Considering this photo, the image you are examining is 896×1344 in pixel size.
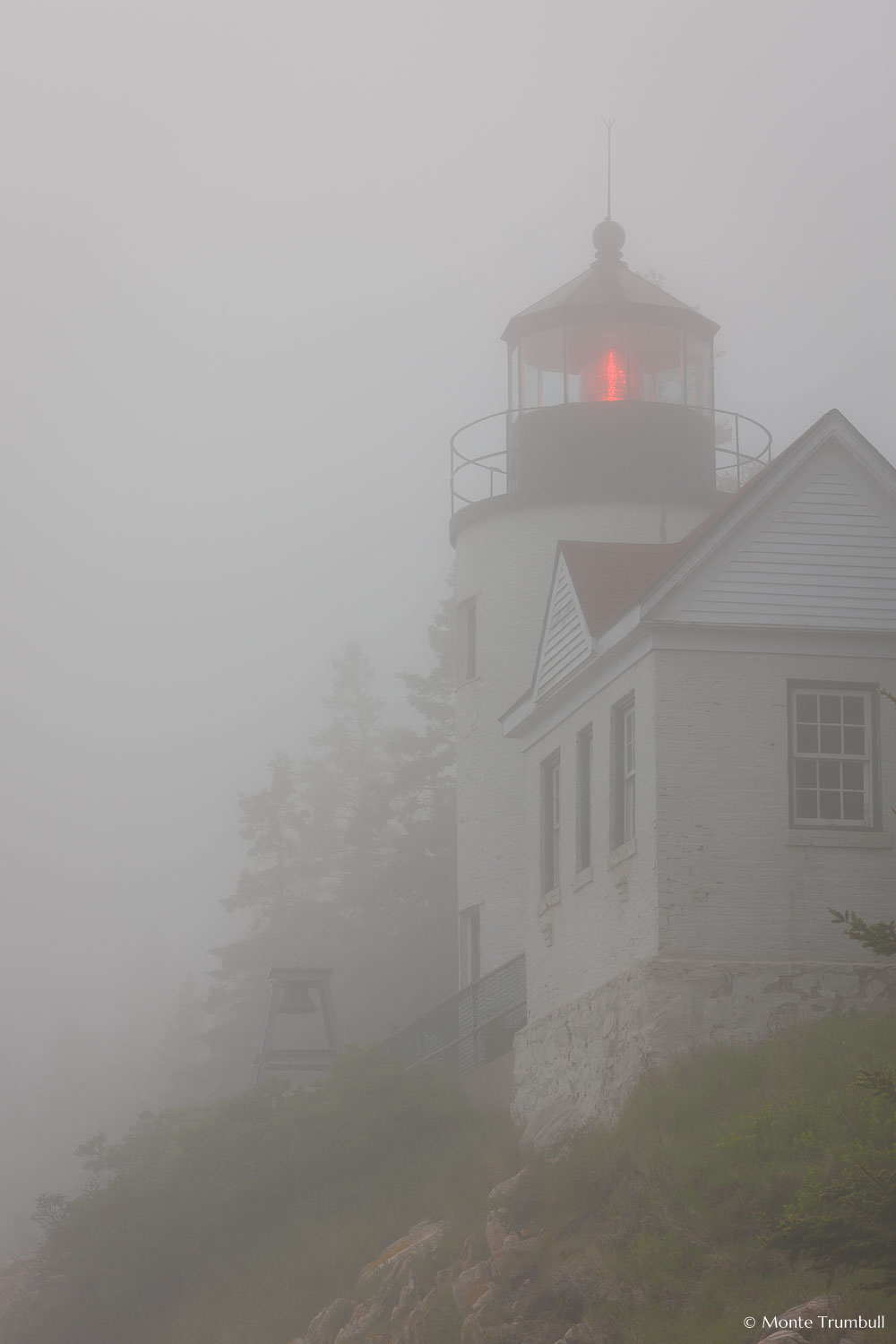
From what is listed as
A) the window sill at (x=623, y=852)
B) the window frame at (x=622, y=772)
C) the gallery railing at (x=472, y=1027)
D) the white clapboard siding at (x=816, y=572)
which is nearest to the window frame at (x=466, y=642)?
the gallery railing at (x=472, y=1027)

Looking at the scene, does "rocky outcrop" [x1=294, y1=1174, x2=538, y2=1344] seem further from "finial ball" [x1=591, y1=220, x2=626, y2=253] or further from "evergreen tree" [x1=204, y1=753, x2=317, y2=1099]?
"evergreen tree" [x1=204, y1=753, x2=317, y2=1099]

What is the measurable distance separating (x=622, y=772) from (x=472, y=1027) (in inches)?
366

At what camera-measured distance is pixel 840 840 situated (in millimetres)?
18578

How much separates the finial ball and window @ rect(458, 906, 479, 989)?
11.4 m

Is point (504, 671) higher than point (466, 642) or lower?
lower

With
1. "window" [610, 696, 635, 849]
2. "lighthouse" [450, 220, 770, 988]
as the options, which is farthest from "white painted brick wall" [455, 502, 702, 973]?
"window" [610, 696, 635, 849]

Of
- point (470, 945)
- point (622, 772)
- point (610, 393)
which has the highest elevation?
point (610, 393)

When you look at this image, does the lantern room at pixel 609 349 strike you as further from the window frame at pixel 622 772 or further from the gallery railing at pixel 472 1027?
the window frame at pixel 622 772

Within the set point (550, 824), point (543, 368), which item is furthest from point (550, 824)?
point (543, 368)

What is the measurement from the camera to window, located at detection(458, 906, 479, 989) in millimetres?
30188

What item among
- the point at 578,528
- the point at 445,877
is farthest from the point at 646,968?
the point at 445,877

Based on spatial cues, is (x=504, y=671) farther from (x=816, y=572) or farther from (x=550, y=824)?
(x=816, y=572)

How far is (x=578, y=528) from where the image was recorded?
29.8 metres

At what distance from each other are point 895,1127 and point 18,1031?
160 meters
